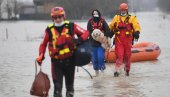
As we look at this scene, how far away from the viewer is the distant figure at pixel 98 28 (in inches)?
571

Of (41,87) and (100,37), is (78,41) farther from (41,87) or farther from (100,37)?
(100,37)

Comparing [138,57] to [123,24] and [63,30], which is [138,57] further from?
[63,30]

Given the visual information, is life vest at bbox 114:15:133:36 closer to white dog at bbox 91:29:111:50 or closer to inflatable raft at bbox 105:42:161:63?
white dog at bbox 91:29:111:50

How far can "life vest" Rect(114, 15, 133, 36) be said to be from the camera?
46.7 feet

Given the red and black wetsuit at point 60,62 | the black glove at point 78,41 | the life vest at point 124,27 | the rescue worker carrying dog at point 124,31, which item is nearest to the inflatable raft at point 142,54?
the rescue worker carrying dog at point 124,31

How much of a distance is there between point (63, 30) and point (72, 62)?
24.7 inches

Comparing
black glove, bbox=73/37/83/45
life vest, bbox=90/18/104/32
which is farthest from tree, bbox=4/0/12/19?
black glove, bbox=73/37/83/45

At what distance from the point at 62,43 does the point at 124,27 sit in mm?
4831

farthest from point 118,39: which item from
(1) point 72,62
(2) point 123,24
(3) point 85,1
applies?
A: (3) point 85,1

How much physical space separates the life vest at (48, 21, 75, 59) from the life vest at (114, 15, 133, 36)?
4692mm

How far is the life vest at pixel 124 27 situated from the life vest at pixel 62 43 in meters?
4.69

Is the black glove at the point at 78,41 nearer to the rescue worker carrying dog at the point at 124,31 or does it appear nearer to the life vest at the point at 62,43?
the life vest at the point at 62,43

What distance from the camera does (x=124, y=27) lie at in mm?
14242

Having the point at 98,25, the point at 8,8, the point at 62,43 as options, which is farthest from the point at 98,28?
the point at 8,8
